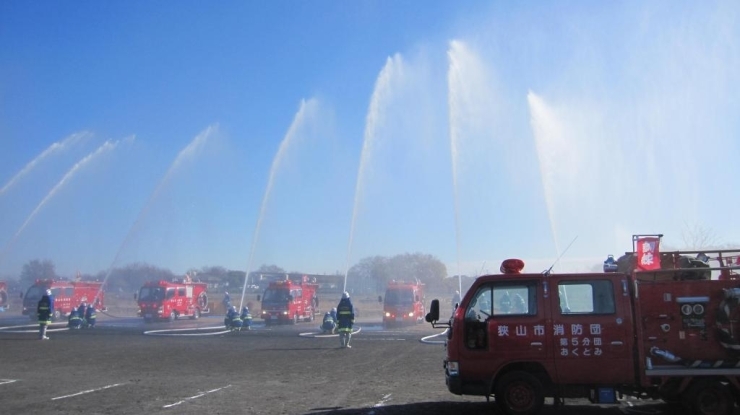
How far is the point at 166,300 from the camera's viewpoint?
150 ft

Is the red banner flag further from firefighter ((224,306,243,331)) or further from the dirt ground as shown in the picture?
firefighter ((224,306,243,331))

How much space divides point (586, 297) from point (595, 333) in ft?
1.98

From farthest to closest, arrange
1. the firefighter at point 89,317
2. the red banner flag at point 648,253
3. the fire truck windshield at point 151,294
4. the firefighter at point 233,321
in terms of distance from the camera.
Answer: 1. the fire truck windshield at point 151,294
2. the firefighter at point 89,317
3. the firefighter at point 233,321
4. the red banner flag at point 648,253

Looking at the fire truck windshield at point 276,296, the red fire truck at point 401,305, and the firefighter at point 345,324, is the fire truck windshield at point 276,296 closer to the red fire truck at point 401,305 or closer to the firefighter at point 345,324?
the red fire truck at point 401,305

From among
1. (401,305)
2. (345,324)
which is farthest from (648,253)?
(401,305)

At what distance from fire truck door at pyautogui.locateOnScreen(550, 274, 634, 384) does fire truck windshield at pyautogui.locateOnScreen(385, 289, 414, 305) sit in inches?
1288

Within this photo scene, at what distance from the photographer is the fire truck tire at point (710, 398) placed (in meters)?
9.57

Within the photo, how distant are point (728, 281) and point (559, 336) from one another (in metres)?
2.75

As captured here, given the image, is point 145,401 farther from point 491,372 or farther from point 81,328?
point 81,328

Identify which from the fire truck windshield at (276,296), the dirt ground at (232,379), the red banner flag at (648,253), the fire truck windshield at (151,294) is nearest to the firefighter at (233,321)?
the dirt ground at (232,379)

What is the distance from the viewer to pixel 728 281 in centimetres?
962

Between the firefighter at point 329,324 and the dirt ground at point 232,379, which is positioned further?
the firefighter at point 329,324

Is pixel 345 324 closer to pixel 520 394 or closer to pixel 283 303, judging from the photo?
pixel 520 394

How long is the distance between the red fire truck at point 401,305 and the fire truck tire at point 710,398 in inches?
1289
